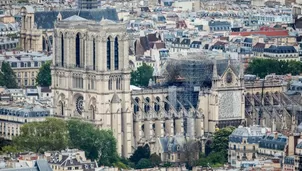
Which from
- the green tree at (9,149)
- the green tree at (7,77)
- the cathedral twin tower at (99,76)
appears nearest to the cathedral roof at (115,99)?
the cathedral twin tower at (99,76)

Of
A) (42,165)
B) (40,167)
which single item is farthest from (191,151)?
(40,167)

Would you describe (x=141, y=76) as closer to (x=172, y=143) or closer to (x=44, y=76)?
(x=44, y=76)

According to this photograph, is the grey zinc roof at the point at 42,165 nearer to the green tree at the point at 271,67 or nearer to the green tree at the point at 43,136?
the green tree at the point at 43,136

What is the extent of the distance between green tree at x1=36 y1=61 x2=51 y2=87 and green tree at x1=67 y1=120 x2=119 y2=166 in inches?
954

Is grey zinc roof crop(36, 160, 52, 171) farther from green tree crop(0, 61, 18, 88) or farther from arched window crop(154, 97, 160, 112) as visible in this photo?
green tree crop(0, 61, 18, 88)

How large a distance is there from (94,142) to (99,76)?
20.0ft

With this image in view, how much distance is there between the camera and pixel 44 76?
171250mm

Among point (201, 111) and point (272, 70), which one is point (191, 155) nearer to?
point (201, 111)

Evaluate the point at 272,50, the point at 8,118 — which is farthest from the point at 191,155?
the point at 272,50

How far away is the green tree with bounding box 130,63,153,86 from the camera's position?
6555 inches

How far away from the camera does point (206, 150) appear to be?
150m

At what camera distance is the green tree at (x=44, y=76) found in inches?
6708

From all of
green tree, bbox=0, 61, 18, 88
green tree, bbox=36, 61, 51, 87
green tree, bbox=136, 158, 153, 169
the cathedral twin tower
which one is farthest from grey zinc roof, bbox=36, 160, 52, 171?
green tree, bbox=0, 61, 18, 88

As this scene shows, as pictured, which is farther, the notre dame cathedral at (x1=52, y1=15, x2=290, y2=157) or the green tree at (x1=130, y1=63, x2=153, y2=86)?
the green tree at (x1=130, y1=63, x2=153, y2=86)
